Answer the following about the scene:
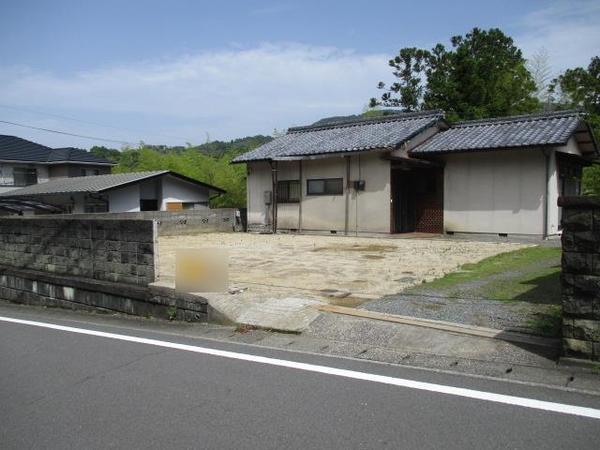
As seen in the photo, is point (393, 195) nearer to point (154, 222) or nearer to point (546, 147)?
point (546, 147)

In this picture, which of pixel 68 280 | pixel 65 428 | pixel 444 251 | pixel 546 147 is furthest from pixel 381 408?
pixel 546 147

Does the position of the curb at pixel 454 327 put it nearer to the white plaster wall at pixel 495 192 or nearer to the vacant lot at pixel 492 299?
the vacant lot at pixel 492 299

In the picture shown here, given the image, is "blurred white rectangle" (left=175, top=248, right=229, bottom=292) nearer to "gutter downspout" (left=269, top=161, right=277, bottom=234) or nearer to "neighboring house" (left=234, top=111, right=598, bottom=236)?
"neighboring house" (left=234, top=111, right=598, bottom=236)

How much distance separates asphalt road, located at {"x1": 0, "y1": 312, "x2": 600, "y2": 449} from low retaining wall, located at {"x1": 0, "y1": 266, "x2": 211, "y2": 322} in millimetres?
1966

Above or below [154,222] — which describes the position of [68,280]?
below

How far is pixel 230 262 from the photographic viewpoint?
12.0m

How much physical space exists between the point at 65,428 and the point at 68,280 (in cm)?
679

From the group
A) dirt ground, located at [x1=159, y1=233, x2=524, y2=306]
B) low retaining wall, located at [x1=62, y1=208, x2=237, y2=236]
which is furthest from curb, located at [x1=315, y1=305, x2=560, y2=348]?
low retaining wall, located at [x1=62, y1=208, x2=237, y2=236]

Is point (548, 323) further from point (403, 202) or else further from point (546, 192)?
point (403, 202)

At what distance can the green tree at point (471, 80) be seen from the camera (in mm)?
27656

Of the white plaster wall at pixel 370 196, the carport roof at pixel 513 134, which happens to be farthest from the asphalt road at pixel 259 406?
the white plaster wall at pixel 370 196

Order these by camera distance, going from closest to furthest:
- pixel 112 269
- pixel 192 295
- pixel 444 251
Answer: pixel 192 295
pixel 112 269
pixel 444 251

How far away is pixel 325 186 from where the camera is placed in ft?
64.5

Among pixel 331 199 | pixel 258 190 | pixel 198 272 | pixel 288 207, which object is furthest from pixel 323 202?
pixel 198 272
